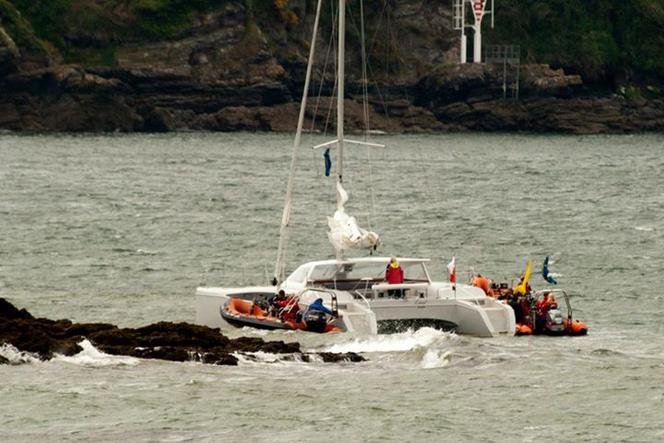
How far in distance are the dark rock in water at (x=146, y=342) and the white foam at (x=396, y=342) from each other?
121cm

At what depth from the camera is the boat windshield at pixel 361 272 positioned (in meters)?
41.4

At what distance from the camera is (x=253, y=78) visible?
17525cm

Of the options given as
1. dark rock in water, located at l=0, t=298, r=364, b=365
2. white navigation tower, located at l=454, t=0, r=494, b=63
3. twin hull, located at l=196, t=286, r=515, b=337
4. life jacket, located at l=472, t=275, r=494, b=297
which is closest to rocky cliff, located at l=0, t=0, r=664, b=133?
white navigation tower, located at l=454, t=0, r=494, b=63

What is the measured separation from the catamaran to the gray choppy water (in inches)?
32.3

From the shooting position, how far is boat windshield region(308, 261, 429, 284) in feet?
136

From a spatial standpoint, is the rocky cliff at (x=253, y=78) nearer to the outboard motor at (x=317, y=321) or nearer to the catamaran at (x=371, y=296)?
the catamaran at (x=371, y=296)

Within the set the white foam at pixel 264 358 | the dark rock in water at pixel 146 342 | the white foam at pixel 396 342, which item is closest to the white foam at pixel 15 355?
the dark rock in water at pixel 146 342

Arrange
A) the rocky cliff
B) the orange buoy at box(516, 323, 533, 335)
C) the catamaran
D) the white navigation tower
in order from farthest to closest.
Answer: the white navigation tower → the rocky cliff → the orange buoy at box(516, 323, 533, 335) → the catamaran

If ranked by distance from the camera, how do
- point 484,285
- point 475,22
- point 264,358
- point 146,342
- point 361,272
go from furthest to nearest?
point 475,22, point 361,272, point 484,285, point 146,342, point 264,358

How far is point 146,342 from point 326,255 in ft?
85.1

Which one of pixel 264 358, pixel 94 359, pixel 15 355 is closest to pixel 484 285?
pixel 264 358

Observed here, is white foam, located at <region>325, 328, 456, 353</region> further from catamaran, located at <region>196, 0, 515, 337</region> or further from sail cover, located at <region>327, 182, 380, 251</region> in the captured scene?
sail cover, located at <region>327, 182, 380, 251</region>

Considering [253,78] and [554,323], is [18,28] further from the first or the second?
[554,323]

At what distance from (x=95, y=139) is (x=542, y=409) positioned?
127865 millimetres
